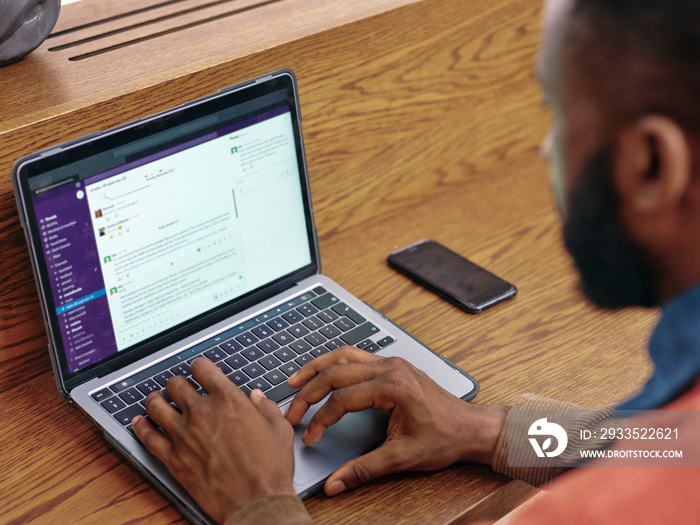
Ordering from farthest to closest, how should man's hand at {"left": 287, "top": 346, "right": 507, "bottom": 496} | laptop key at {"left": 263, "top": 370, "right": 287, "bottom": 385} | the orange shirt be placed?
laptop key at {"left": 263, "top": 370, "right": 287, "bottom": 385}
man's hand at {"left": 287, "top": 346, "right": 507, "bottom": 496}
the orange shirt

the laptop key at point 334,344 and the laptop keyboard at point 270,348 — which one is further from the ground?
the laptop keyboard at point 270,348

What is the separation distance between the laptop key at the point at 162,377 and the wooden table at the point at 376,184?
0.09m

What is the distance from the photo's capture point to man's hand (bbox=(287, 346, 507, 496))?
77 centimetres

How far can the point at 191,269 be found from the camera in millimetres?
913

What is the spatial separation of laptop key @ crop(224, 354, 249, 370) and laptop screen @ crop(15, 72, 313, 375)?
0.07 metres

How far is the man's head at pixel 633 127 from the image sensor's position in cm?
54

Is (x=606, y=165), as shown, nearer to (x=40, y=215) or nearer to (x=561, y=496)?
(x=561, y=496)

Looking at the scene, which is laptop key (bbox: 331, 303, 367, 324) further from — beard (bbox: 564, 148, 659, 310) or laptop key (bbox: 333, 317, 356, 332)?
beard (bbox: 564, 148, 659, 310)

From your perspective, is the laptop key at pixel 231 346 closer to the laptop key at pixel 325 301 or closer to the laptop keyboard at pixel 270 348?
the laptop keyboard at pixel 270 348

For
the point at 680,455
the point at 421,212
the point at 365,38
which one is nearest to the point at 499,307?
the point at 421,212

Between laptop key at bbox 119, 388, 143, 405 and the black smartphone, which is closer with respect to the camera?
laptop key at bbox 119, 388, 143, 405

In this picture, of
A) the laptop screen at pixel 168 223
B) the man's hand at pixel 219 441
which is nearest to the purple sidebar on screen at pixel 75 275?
the laptop screen at pixel 168 223

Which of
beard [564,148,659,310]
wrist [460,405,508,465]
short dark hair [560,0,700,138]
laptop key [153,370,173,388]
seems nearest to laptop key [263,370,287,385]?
laptop key [153,370,173,388]

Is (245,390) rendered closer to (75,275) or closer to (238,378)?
(238,378)
